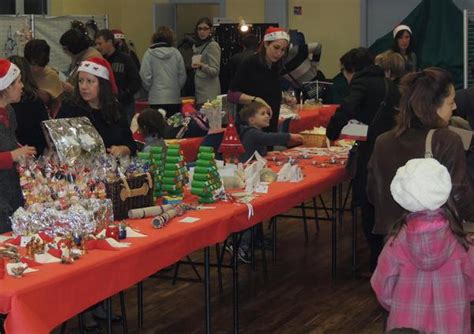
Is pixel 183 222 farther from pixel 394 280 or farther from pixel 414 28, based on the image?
pixel 414 28

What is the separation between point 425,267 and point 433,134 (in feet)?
2.94

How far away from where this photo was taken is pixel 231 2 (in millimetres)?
13188

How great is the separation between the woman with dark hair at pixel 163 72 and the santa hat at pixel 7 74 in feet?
15.3

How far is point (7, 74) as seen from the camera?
4.38 metres

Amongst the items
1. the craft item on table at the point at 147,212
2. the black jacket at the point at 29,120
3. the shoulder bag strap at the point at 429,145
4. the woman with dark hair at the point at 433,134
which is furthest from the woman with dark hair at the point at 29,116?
the shoulder bag strap at the point at 429,145

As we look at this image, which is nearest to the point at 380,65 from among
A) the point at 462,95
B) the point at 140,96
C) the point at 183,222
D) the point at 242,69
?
the point at 462,95

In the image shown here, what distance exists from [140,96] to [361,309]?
5.93 meters

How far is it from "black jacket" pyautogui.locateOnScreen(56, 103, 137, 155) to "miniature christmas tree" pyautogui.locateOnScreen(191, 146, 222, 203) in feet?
1.84

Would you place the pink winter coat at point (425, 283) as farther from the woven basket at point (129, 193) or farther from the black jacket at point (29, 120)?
the black jacket at point (29, 120)

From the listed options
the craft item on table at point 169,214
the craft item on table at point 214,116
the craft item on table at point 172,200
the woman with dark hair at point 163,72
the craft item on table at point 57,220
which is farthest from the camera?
the woman with dark hair at point 163,72

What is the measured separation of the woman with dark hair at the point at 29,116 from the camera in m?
4.81

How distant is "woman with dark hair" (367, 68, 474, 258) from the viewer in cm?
388

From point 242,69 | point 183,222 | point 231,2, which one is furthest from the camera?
point 231,2

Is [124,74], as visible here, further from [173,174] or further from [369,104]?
[173,174]
